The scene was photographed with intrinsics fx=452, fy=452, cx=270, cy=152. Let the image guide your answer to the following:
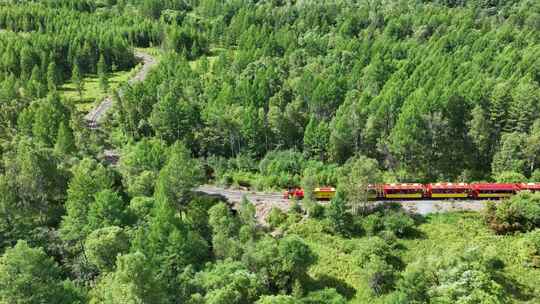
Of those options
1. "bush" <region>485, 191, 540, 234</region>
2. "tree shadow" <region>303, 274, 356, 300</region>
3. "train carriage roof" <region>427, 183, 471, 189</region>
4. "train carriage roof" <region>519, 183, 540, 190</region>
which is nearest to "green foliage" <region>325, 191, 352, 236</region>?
"tree shadow" <region>303, 274, 356, 300</region>

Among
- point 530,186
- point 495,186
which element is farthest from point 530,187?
point 495,186

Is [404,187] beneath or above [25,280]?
above

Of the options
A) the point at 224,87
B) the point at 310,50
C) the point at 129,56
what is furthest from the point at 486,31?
the point at 129,56

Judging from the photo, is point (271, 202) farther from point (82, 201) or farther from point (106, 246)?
point (106, 246)

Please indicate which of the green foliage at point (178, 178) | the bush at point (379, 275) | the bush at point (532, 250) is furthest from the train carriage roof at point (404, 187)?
the green foliage at point (178, 178)

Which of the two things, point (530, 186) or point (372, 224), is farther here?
point (530, 186)

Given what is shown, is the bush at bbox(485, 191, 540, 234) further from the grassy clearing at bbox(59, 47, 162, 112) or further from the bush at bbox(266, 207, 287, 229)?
the grassy clearing at bbox(59, 47, 162, 112)

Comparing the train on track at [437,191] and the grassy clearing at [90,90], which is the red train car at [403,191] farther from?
the grassy clearing at [90,90]

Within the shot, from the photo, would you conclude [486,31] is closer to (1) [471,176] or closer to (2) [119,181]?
(1) [471,176]
